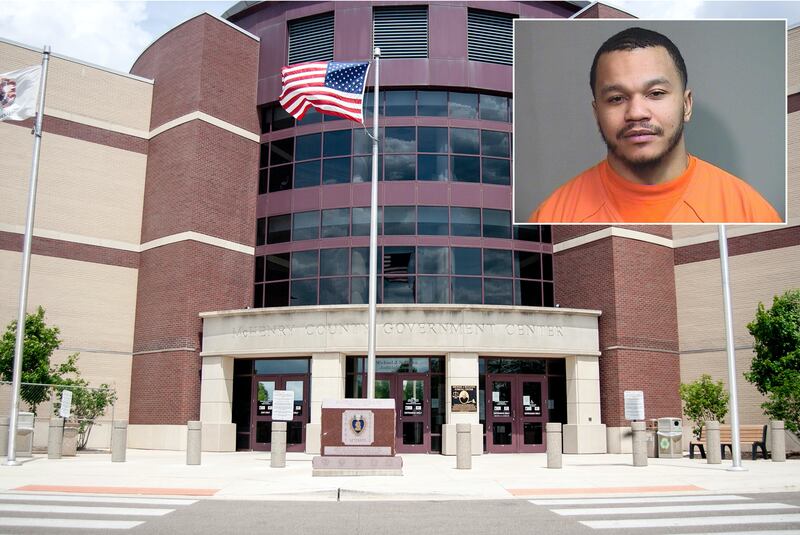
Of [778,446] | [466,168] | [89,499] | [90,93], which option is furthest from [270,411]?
[778,446]

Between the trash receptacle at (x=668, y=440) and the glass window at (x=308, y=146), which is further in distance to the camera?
the glass window at (x=308, y=146)

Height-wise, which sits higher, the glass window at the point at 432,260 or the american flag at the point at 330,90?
the american flag at the point at 330,90

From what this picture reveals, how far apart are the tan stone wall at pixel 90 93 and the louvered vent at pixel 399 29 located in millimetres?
11100

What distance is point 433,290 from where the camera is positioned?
30.8 meters

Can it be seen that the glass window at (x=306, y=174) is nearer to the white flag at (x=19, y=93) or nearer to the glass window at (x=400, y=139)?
the glass window at (x=400, y=139)

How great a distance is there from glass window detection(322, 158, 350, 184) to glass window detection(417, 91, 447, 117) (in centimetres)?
386

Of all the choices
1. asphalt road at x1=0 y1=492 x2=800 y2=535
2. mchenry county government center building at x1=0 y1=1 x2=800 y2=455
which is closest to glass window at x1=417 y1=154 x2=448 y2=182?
mchenry county government center building at x1=0 y1=1 x2=800 y2=455

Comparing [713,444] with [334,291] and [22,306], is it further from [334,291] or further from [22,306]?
[22,306]

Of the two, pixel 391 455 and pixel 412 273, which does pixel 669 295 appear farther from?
pixel 391 455

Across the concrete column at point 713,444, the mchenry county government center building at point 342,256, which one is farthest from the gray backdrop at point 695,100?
the concrete column at point 713,444

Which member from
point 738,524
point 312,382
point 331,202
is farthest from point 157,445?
point 738,524

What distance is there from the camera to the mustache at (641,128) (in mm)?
27484

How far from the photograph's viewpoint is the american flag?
74.4ft

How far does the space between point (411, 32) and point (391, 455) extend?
Result: 67.6 feet
